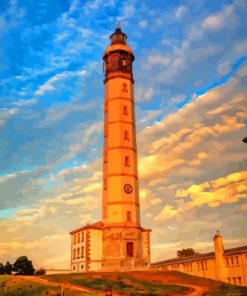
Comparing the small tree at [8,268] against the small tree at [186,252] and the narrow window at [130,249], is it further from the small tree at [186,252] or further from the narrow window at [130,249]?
the small tree at [186,252]

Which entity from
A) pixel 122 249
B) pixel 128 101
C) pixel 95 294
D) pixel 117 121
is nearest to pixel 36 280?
pixel 95 294

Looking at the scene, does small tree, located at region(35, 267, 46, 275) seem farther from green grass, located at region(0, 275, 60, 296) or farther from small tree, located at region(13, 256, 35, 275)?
green grass, located at region(0, 275, 60, 296)

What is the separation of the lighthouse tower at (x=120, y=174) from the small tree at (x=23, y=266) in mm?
10766

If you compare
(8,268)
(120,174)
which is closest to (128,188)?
(120,174)

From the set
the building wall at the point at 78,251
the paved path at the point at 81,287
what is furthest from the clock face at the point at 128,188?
the paved path at the point at 81,287

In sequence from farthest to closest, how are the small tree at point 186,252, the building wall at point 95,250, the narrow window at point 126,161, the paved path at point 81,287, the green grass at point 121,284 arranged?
the small tree at point 186,252
the narrow window at point 126,161
the building wall at point 95,250
the green grass at point 121,284
the paved path at point 81,287

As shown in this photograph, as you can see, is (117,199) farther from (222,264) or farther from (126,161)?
(222,264)

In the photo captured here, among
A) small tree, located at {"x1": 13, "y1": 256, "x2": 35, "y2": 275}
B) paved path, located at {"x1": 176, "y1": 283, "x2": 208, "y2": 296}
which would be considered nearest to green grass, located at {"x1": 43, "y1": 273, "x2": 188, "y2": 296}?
paved path, located at {"x1": 176, "y1": 283, "x2": 208, "y2": 296}

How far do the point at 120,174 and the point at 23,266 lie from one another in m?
19.1

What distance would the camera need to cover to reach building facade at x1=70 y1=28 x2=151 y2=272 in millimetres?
56938

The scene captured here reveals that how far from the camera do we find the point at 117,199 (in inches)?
2281

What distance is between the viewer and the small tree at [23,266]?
188ft

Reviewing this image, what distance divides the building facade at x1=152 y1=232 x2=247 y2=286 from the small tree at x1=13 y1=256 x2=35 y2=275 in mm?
27972

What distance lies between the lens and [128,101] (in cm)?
6344
